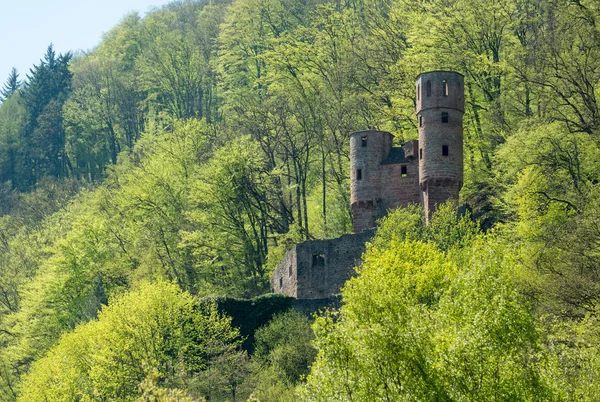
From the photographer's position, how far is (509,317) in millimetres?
29688

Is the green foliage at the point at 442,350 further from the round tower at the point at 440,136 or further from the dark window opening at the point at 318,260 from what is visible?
the round tower at the point at 440,136

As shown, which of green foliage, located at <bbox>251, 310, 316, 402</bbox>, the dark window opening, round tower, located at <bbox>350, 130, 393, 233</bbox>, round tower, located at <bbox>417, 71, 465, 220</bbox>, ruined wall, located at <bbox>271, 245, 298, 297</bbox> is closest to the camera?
green foliage, located at <bbox>251, 310, 316, 402</bbox>

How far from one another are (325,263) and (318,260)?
1.18 feet

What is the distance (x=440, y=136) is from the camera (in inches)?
1923

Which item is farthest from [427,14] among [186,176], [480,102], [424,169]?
[186,176]

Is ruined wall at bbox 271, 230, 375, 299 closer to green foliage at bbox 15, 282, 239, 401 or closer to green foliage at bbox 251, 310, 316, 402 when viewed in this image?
green foliage at bbox 251, 310, 316, 402

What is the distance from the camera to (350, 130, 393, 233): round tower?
50469 mm

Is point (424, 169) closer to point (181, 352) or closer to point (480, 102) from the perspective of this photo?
point (480, 102)

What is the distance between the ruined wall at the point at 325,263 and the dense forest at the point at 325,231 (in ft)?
5.02

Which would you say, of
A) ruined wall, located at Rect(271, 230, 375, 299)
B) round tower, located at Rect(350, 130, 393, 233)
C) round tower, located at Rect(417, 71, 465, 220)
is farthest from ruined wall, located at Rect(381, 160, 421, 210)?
ruined wall, located at Rect(271, 230, 375, 299)

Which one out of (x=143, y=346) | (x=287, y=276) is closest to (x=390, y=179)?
(x=287, y=276)

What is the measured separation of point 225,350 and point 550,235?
49.3 ft

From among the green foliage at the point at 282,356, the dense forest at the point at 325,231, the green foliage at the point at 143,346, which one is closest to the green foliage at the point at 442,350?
the dense forest at the point at 325,231

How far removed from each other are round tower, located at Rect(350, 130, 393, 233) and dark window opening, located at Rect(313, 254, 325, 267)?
10.9 ft
